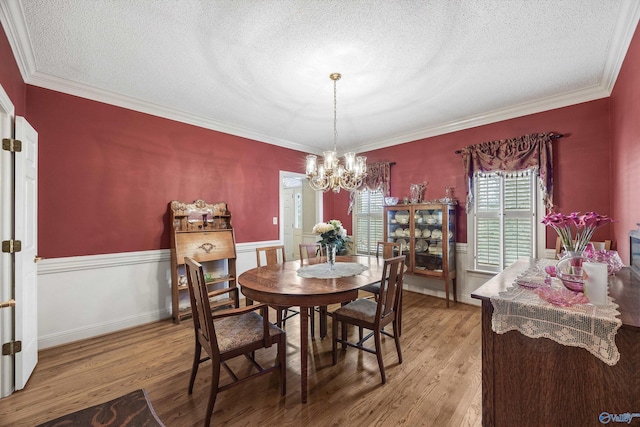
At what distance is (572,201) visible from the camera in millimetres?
3082

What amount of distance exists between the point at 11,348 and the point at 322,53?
327cm

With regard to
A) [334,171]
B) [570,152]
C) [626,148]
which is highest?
[570,152]

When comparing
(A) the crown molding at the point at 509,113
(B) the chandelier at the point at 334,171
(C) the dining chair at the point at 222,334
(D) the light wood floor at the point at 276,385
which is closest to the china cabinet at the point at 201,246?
(D) the light wood floor at the point at 276,385

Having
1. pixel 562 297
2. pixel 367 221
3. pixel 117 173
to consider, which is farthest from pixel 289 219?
pixel 562 297

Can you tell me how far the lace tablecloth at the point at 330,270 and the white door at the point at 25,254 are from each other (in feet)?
6.97

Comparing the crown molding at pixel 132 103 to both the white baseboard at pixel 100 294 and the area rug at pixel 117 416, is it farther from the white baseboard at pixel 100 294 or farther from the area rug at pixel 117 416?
the area rug at pixel 117 416

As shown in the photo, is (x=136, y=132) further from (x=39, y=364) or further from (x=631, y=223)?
(x=631, y=223)

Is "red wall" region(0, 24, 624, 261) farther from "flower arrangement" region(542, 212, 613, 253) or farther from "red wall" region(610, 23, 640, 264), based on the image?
"flower arrangement" region(542, 212, 613, 253)

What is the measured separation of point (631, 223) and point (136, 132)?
16.0ft

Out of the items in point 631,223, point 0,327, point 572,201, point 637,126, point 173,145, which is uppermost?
point 173,145

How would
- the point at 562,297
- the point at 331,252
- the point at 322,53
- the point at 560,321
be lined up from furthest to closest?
the point at 331,252 → the point at 322,53 → the point at 562,297 → the point at 560,321

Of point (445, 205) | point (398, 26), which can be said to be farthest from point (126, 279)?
point (445, 205)

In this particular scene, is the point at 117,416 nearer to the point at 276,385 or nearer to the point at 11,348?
the point at 276,385

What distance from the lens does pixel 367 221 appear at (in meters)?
5.08
